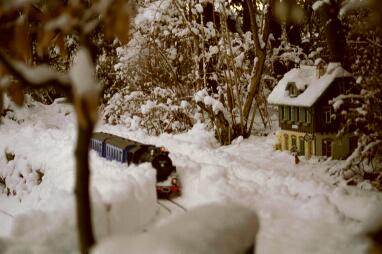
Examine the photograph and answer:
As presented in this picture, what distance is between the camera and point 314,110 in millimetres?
9922

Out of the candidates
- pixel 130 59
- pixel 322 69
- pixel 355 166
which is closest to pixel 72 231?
pixel 355 166

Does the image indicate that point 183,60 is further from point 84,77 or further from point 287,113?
point 84,77

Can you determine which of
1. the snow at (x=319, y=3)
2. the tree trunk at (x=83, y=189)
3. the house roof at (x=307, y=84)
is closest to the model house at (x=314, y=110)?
the house roof at (x=307, y=84)

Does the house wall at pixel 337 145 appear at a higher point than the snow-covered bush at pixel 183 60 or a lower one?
lower

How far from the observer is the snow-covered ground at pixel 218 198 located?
635 cm

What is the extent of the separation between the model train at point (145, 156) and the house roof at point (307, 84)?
9.82 ft

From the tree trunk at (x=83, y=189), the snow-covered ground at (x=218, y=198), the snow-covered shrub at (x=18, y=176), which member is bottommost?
the snow-covered shrub at (x=18, y=176)

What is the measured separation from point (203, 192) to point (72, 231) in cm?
297

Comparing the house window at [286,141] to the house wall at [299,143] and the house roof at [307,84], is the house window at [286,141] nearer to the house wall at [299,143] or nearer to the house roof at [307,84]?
the house wall at [299,143]

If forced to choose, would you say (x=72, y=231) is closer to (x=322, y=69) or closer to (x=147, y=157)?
(x=147, y=157)

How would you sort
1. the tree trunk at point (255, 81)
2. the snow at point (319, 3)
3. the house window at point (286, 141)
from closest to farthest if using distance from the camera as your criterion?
the snow at point (319, 3), the house window at point (286, 141), the tree trunk at point (255, 81)

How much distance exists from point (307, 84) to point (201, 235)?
6877 mm

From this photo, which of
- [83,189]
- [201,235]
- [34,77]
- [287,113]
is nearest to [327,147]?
[287,113]

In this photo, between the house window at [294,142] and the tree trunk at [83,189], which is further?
the house window at [294,142]
